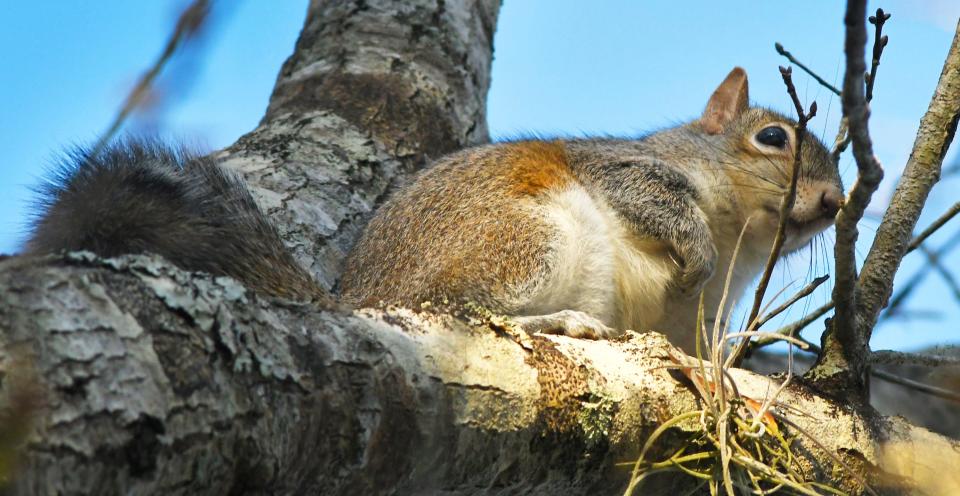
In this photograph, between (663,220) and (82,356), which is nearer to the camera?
(82,356)

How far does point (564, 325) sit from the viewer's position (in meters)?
3.12

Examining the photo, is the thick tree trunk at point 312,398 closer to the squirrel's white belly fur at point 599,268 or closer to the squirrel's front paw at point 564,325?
the squirrel's front paw at point 564,325

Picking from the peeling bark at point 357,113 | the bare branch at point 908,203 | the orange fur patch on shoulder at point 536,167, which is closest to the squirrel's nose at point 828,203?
the orange fur patch on shoulder at point 536,167

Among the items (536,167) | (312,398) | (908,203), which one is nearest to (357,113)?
(536,167)

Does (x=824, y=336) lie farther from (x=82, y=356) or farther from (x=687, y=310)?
(x=82, y=356)

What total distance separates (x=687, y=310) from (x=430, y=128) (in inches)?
58.8

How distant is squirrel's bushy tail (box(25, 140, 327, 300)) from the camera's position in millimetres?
2332

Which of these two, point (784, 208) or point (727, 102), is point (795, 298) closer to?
point (784, 208)

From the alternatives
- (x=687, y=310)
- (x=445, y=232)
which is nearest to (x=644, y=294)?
(x=687, y=310)

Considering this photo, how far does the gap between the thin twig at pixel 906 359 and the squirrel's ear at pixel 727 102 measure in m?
2.15

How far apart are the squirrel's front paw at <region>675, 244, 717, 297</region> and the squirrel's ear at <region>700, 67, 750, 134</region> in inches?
46.1

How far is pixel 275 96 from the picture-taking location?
4.66 m

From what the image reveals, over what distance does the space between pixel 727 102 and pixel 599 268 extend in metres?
1.78

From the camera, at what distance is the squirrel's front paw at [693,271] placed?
148 inches
